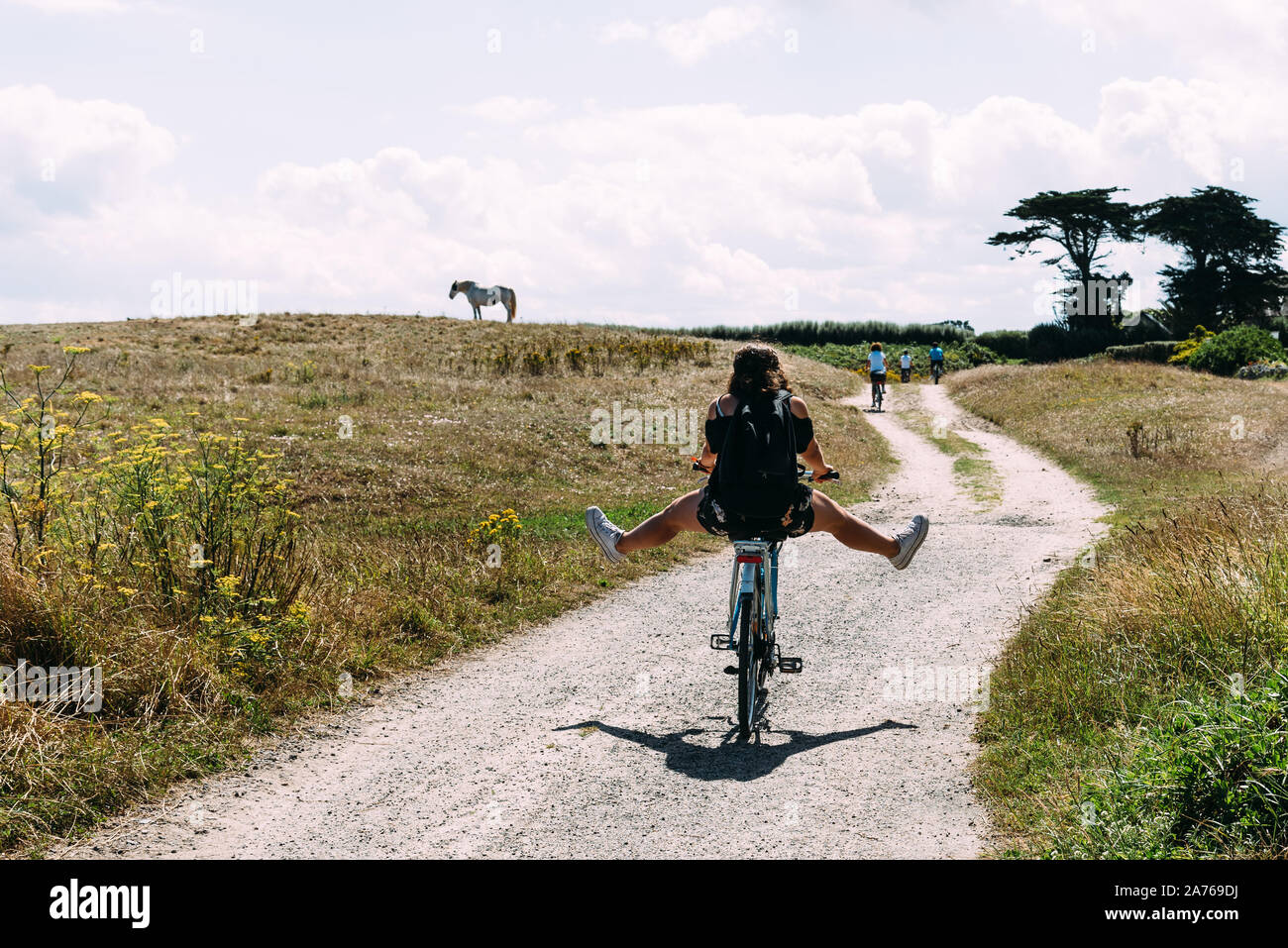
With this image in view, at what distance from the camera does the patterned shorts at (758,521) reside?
223 inches

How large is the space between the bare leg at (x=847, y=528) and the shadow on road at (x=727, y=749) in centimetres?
123

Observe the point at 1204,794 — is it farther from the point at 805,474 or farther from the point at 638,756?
the point at 638,756

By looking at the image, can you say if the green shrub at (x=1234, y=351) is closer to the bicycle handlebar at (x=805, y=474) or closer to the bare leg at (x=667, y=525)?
the bicycle handlebar at (x=805, y=474)

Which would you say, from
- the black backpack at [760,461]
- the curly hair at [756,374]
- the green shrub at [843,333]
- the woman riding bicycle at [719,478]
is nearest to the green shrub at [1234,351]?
the green shrub at [843,333]

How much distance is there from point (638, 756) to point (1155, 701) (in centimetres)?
296

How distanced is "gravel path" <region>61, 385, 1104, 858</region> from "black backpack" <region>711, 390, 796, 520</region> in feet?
4.89

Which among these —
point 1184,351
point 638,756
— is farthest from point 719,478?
point 1184,351

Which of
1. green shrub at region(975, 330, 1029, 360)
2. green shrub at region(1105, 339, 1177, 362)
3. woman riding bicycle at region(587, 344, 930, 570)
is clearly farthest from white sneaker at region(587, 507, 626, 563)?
green shrub at region(975, 330, 1029, 360)

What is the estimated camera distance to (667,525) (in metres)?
6.50

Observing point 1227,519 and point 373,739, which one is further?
point 1227,519

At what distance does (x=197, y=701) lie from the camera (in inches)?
234
